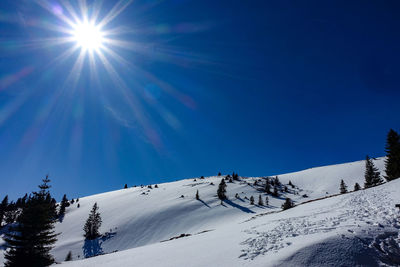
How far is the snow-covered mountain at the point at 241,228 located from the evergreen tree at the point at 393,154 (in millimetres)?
22077

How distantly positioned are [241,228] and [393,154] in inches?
1602

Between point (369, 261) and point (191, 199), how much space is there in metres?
71.6

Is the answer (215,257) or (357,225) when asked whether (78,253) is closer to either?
(215,257)

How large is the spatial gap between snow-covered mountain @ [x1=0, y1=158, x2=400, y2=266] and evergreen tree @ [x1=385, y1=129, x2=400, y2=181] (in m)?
22.1

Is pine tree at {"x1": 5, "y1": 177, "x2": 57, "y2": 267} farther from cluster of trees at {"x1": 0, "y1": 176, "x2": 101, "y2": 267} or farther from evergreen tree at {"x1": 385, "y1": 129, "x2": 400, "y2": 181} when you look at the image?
evergreen tree at {"x1": 385, "y1": 129, "x2": 400, "y2": 181}

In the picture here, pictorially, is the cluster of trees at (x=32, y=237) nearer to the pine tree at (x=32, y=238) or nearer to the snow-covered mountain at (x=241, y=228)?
the pine tree at (x=32, y=238)

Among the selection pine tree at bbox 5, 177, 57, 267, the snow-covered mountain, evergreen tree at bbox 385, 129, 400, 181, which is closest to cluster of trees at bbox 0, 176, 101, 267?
pine tree at bbox 5, 177, 57, 267

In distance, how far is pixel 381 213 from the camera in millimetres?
10789

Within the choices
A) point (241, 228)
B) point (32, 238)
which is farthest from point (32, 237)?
point (241, 228)

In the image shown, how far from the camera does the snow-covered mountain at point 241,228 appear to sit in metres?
7.24

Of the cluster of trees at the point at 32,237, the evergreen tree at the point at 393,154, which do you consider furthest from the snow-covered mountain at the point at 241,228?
the evergreen tree at the point at 393,154

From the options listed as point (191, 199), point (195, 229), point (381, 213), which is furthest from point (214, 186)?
point (381, 213)

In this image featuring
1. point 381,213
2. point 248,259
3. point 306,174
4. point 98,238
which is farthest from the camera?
point 306,174

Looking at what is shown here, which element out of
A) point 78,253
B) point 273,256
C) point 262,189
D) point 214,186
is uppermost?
point 214,186
